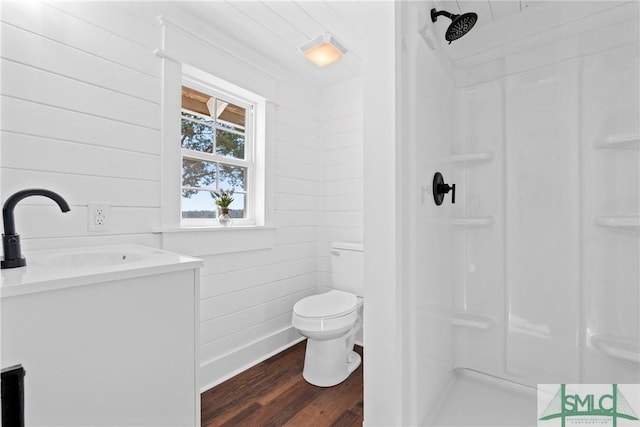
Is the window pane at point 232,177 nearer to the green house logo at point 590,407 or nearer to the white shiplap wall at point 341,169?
the white shiplap wall at point 341,169

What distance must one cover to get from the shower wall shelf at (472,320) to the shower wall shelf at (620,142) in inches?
35.9

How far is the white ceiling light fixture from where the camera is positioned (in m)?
1.84

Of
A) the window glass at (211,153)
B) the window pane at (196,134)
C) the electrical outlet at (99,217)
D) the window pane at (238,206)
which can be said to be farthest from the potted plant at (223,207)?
the electrical outlet at (99,217)

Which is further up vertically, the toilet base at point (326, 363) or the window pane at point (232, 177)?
the window pane at point (232, 177)

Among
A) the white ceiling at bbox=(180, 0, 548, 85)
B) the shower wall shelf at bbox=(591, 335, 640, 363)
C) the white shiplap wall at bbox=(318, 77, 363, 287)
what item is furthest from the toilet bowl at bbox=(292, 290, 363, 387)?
the white ceiling at bbox=(180, 0, 548, 85)

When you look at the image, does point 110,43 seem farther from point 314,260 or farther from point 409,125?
point 314,260

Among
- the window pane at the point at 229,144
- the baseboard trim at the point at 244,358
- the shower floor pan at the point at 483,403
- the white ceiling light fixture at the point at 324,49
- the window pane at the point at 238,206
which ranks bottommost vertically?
the baseboard trim at the point at 244,358

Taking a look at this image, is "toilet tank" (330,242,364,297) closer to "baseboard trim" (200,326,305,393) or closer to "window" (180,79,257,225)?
"baseboard trim" (200,326,305,393)

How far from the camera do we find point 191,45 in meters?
1.72

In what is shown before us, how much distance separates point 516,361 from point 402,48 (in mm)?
1494

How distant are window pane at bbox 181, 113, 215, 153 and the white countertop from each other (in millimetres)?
761

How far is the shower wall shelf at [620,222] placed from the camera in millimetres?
1185

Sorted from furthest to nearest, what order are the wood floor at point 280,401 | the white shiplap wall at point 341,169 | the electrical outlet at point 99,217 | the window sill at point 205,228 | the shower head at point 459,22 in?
the white shiplap wall at point 341,169, the window sill at point 205,228, the wood floor at point 280,401, the electrical outlet at point 99,217, the shower head at point 459,22

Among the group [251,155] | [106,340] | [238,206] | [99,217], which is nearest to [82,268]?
[106,340]
